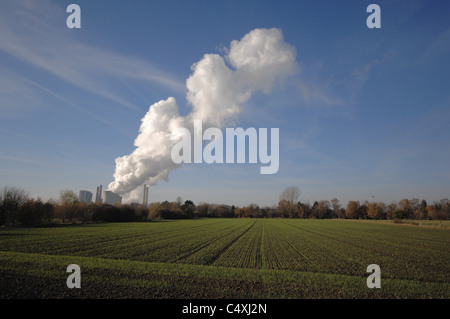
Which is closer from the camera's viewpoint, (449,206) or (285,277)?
(285,277)

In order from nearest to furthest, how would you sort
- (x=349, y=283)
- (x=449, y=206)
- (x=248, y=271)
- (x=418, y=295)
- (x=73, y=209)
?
1. (x=418, y=295)
2. (x=349, y=283)
3. (x=248, y=271)
4. (x=73, y=209)
5. (x=449, y=206)

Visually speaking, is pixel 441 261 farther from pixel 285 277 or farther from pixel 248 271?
pixel 248 271

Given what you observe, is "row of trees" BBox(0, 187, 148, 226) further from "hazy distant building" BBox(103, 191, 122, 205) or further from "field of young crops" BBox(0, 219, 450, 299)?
"field of young crops" BBox(0, 219, 450, 299)

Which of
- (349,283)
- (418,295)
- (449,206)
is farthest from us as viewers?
(449,206)

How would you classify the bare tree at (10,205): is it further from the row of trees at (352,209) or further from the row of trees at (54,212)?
the row of trees at (352,209)

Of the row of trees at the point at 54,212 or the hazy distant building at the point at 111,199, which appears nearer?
the row of trees at the point at 54,212

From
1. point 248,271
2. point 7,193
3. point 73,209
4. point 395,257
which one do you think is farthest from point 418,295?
point 73,209

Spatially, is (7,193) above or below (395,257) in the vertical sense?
above

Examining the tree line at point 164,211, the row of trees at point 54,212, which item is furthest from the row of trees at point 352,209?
the row of trees at point 54,212

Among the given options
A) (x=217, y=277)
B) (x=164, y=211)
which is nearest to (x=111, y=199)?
(x=164, y=211)
